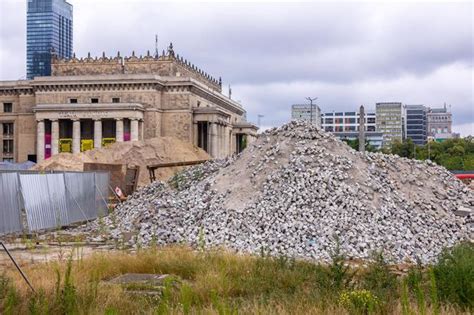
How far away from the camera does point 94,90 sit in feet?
231

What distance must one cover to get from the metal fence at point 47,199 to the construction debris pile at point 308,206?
1.77m

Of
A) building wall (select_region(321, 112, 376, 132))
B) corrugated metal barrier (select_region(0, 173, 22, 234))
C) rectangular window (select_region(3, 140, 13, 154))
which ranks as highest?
building wall (select_region(321, 112, 376, 132))

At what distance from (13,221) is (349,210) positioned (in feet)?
29.3

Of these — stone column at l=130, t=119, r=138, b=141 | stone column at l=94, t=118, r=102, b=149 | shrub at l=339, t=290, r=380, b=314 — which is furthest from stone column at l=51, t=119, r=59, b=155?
shrub at l=339, t=290, r=380, b=314

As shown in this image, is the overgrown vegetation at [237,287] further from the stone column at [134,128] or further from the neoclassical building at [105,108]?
the neoclassical building at [105,108]

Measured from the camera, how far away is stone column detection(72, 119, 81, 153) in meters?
66.1

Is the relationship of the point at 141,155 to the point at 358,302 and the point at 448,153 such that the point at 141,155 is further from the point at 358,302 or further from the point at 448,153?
the point at 448,153

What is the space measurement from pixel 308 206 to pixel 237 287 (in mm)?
7226

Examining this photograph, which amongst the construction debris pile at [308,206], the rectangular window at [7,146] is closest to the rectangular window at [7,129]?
the rectangular window at [7,146]

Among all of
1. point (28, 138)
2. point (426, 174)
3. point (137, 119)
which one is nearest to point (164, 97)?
point (137, 119)

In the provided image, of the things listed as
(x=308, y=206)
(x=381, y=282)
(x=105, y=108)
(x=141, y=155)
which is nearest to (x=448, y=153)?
(x=105, y=108)

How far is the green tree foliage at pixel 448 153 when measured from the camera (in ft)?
230

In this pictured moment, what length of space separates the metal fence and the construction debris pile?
69.6 inches

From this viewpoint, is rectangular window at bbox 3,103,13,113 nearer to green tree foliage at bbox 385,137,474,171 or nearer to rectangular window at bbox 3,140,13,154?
rectangular window at bbox 3,140,13,154
